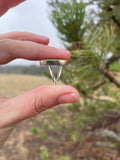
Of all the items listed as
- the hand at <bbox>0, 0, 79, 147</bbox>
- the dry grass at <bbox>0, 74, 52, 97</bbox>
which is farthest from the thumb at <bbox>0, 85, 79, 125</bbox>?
the dry grass at <bbox>0, 74, 52, 97</bbox>

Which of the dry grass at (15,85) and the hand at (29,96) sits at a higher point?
the hand at (29,96)

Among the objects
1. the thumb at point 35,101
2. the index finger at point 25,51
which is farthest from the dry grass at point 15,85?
the thumb at point 35,101

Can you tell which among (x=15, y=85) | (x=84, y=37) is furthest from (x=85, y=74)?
(x=15, y=85)

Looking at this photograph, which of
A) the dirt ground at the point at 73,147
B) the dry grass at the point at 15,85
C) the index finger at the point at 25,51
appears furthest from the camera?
the dry grass at the point at 15,85

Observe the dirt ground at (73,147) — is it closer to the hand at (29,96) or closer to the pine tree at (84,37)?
the pine tree at (84,37)

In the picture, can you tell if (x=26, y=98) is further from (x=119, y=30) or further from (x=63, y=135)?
(x=63, y=135)

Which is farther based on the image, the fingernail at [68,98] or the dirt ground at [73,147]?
the dirt ground at [73,147]

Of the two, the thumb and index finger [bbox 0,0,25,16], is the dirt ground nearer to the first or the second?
index finger [bbox 0,0,25,16]

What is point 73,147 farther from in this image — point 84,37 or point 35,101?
point 35,101

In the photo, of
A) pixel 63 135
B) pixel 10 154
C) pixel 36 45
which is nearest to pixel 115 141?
pixel 63 135
